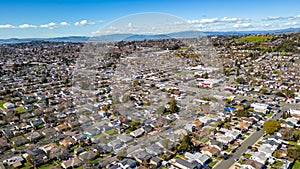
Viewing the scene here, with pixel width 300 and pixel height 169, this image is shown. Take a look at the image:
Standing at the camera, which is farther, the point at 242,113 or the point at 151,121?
the point at 242,113

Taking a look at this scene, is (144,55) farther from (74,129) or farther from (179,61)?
(74,129)

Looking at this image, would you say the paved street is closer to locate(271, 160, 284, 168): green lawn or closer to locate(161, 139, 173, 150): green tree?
locate(271, 160, 284, 168): green lawn

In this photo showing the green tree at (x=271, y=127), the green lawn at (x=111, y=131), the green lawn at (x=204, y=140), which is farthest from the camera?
the green lawn at (x=111, y=131)

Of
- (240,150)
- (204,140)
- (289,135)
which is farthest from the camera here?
(204,140)

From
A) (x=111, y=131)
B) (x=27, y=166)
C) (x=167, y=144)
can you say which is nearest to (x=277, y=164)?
(x=167, y=144)

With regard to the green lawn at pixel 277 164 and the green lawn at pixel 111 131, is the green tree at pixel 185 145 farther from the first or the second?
the green lawn at pixel 111 131

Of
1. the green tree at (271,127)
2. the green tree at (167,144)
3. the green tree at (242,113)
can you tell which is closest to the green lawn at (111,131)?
the green tree at (167,144)

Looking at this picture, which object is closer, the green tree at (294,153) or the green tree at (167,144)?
the green tree at (294,153)

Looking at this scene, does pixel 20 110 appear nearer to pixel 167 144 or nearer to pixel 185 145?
pixel 167 144

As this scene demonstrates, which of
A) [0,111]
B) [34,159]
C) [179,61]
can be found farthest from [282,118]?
[0,111]

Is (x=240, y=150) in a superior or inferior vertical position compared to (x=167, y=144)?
inferior

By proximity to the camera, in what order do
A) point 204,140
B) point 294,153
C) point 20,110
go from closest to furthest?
point 294,153, point 204,140, point 20,110
